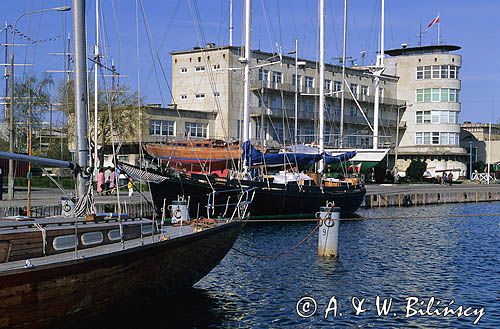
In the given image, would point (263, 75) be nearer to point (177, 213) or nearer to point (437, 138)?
point (437, 138)

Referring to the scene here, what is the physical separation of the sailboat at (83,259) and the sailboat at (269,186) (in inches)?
697

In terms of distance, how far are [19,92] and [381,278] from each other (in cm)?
4931

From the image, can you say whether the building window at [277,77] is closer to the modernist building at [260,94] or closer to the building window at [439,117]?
the modernist building at [260,94]

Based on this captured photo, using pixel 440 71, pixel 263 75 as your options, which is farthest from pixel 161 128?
pixel 440 71

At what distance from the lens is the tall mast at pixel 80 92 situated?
16984 mm

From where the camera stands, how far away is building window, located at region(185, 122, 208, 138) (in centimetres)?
7702

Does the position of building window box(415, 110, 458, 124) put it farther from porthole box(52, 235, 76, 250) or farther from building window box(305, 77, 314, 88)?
porthole box(52, 235, 76, 250)

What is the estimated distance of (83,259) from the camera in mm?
14047

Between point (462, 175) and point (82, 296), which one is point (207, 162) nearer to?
point (82, 296)

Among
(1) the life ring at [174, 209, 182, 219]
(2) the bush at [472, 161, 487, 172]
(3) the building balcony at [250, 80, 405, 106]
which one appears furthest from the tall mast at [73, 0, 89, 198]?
(2) the bush at [472, 161, 487, 172]

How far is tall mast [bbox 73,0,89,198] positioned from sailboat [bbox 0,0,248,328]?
0.08ft

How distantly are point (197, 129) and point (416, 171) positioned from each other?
33126 millimetres

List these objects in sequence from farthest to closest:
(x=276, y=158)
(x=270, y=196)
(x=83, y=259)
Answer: (x=276, y=158), (x=270, y=196), (x=83, y=259)

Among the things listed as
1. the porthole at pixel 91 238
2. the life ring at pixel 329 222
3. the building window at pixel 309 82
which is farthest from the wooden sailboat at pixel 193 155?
the building window at pixel 309 82
